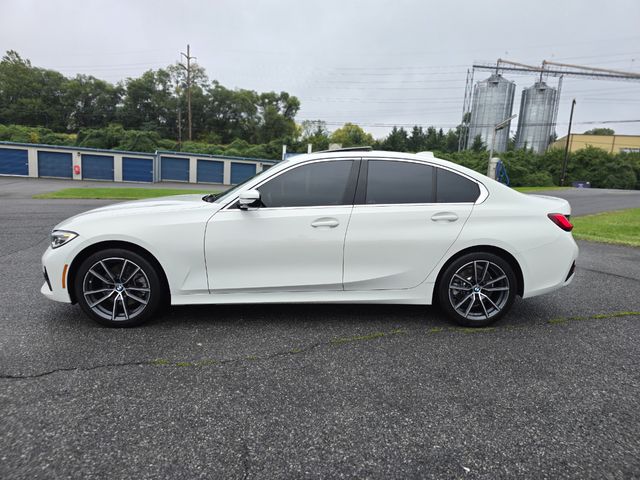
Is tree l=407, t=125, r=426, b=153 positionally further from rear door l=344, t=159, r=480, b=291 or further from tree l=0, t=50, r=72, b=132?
rear door l=344, t=159, r=480, b=291

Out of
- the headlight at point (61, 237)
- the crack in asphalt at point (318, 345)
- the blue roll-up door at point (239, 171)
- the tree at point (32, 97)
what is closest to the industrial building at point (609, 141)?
the blue roll-up door at point (239, 171)

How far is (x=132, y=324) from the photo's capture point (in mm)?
3602

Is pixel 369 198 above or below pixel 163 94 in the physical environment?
below

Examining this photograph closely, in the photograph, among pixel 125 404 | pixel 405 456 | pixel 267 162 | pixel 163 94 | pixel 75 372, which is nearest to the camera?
pixel 405 456

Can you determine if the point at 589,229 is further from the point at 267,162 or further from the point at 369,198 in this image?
the point at 267,162

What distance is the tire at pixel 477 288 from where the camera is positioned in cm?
374

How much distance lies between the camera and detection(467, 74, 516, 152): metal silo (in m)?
56.3

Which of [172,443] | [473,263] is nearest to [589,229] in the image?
[473,263]

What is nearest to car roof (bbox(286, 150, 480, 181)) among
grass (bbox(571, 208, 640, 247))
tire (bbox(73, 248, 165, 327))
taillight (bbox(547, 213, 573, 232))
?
taillight (bbox(547, 213, 573, 232))

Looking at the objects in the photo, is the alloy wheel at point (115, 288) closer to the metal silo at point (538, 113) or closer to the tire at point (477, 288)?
the tire at point (477, 288)

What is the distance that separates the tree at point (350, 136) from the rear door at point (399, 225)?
91840 millimetres

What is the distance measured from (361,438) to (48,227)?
9.81 meters

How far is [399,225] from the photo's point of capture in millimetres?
3672

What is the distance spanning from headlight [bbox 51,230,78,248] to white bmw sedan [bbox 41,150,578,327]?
1 cm
